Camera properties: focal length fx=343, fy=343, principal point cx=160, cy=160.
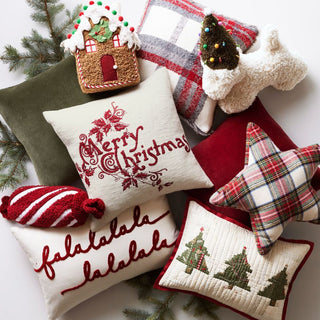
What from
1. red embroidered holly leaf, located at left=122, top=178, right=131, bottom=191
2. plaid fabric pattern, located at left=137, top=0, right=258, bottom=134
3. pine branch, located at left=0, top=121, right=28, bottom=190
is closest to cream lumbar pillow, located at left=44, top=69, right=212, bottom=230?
red embroidered holly leaf, located at left=122, top=178, right=131, bottom=191

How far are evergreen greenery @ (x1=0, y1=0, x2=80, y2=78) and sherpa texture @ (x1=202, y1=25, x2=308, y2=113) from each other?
22.1 inches

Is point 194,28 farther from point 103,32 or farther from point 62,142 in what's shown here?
point 62,142

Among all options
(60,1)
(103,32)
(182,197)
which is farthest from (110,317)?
(60,1)

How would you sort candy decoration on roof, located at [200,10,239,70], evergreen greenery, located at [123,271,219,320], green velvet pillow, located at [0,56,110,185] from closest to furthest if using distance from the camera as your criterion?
candy decoration on roof, located at [200,10,239,70]
green velvet pillow, located at [0,56,110,185]
evergreen greenery, located at [123,271,219,320]

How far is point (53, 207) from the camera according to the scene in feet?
3.59

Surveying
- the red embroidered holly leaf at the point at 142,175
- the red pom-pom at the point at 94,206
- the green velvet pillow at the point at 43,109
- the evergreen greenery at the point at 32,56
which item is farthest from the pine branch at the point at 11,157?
the red embroidered holly leaf at the point at 142,175

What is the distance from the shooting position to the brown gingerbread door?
3.69 feet

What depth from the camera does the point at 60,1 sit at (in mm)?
1318

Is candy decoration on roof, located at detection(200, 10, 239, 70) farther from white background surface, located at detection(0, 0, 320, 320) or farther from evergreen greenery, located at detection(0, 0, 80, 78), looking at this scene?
evergreen greenery, located at detection(0, 0, 80, 78)

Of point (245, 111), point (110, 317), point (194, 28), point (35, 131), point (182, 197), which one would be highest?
point (194, 28)

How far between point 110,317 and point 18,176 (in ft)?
2.04

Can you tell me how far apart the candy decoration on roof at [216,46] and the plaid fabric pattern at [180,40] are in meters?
0.09

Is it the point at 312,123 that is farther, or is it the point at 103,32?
the point at 312,123

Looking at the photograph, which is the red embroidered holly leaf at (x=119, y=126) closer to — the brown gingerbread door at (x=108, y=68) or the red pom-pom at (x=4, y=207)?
the brown gingerbread door at (x=108, y=68)
